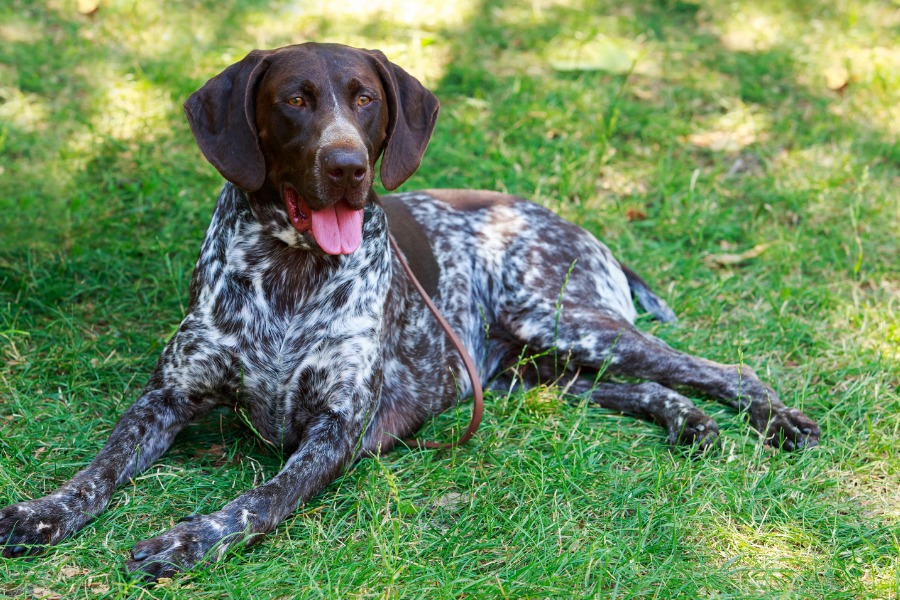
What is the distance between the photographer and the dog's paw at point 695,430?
3.82 m

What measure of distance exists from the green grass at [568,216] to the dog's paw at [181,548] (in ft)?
0.17

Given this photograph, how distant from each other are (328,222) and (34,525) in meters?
1.34

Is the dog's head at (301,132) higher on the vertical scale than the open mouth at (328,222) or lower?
higher

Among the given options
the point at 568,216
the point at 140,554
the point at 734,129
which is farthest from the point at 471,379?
the point at 734,129

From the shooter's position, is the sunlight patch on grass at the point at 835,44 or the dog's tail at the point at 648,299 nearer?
the dog's tail at the point at 648,299

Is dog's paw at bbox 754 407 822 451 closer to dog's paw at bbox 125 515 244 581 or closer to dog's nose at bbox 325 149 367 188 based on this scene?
dog's nose at bbox 325 149 367 188

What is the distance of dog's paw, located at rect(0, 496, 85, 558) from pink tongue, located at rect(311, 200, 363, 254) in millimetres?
1187

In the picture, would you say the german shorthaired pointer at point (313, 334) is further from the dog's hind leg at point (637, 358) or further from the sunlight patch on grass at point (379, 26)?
the sunlight patch on grass at point (379, 26)

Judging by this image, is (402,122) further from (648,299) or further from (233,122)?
(648,299)

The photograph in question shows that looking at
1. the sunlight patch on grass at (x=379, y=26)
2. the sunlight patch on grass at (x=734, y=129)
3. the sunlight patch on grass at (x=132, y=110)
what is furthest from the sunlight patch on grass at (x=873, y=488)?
the sunlight patch on grass at (x=132, y=110)

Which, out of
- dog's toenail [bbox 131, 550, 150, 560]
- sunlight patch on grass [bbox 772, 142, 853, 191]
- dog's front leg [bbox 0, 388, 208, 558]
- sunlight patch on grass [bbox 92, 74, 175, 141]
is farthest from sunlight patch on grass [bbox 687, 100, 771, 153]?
dog's toenail [bbox 131, 550, 150, 560]

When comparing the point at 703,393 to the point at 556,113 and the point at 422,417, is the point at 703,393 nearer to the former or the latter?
the point at 422,417

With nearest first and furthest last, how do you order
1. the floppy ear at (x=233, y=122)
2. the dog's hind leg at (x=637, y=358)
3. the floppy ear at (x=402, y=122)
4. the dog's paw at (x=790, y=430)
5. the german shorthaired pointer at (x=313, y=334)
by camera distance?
the german shorthaired pointer at (x=313, y=334), the floppy ear at (x=233, y=122), the floppy ear at (x=402, y=122), the dog's paw at (x=790, y=430), the dog's hind leg at (x=637, y=358)

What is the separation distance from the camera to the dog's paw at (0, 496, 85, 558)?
9.77 feet
